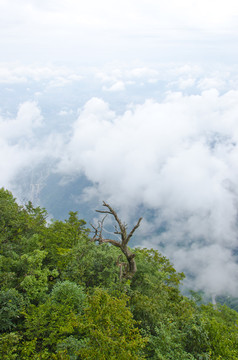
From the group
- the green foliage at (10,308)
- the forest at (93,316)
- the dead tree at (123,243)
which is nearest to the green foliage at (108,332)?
the forest at (93,316)

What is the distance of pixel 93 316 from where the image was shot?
9.93 meters

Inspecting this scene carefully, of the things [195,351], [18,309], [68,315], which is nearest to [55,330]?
[68,315]

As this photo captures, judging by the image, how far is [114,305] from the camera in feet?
34.0

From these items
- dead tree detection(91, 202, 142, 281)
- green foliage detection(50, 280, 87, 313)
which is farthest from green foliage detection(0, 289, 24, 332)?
dead tree detection(91, 202, 142, 281)

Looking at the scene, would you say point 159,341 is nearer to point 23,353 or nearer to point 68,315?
point 68,315

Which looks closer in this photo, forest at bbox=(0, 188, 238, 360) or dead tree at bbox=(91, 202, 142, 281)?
forest at bbox=(0, 188, 238, 360)

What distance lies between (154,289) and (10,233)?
16.4m

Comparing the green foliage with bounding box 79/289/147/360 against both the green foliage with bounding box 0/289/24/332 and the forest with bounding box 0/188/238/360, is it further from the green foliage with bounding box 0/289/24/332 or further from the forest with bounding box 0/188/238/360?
the green foliage with bounding box 0/289/24/332

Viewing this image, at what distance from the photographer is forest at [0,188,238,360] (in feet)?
32.8

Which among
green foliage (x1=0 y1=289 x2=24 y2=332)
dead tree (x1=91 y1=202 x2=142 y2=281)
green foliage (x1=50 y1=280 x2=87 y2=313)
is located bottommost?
green foliage (x1=0 y1=289 x2=24 y2=332)

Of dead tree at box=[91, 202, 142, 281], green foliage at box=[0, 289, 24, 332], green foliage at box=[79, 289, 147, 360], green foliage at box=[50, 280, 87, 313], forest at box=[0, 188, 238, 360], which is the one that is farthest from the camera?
dead tree at box=[91, 202, 142, 281]

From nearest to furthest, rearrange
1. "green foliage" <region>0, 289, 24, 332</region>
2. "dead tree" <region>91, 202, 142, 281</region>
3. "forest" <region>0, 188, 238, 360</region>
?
"forest" <region>0, 188, 238, 360</region>
"green foliage" <region>0, 289, 24, 332</region>
"dead tree" <region>91, 202, 142, 281</region>

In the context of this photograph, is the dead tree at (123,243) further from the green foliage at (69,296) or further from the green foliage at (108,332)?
the green foliage at (108,332)

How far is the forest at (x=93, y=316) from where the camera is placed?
10012 mm
